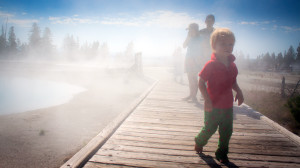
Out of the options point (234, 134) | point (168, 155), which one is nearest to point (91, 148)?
point (168, 155)

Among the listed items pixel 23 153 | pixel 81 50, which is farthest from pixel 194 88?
pixel 81 50

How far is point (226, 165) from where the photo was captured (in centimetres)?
214

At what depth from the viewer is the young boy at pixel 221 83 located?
6.56 feet

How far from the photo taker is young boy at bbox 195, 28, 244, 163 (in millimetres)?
1998

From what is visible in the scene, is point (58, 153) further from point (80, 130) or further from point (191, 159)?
point (191, 159)

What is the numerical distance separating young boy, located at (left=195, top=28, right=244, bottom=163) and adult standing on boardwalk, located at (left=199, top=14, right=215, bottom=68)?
10.1 ft

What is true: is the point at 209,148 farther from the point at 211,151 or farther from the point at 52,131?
the point at 52,131

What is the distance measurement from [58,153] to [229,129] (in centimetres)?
611

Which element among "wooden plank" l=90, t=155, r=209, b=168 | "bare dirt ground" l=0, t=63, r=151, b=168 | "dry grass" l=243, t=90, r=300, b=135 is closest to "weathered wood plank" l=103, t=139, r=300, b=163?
"wooden plank" l=90, t=155, r=209, b=168

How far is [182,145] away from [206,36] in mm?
3565

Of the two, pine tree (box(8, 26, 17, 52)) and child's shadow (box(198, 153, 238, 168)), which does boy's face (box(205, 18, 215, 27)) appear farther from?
pine tree (box(8, 26, 17, 52))

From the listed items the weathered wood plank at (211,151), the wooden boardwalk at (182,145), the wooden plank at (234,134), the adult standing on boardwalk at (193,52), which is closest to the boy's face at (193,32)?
the adult standing on boardwalk at (193,52)

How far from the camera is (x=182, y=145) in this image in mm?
2633

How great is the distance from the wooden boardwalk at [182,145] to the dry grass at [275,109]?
3.82 m
